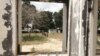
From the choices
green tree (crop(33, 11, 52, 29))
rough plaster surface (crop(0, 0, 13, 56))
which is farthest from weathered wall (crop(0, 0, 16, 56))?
green tree (crop(33, 11, 52, 29))

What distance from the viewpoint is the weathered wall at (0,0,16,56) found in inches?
102

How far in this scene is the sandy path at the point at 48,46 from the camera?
10.4ft

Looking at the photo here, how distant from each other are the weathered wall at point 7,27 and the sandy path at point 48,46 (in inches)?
21.7

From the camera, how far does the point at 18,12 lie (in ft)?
10.1

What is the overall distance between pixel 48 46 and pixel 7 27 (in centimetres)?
99

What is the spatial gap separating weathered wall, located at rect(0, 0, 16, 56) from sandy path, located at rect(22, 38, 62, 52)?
1.81ft

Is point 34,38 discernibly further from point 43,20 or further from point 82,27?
point 82,27

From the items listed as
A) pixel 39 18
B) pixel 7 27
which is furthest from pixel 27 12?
pixel 7 27

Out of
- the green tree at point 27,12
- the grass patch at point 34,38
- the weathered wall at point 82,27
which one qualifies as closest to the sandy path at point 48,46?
the grass patch at point 34,38

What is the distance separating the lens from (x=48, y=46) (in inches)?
131

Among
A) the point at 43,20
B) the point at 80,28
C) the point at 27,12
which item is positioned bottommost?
the point at 80,28

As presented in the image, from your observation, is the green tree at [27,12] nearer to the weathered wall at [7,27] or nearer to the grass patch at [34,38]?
the grass patch at [34,38]

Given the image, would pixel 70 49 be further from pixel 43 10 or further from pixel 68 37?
pixel 43 10

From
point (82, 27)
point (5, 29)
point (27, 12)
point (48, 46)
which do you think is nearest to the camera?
point (5, 29)
